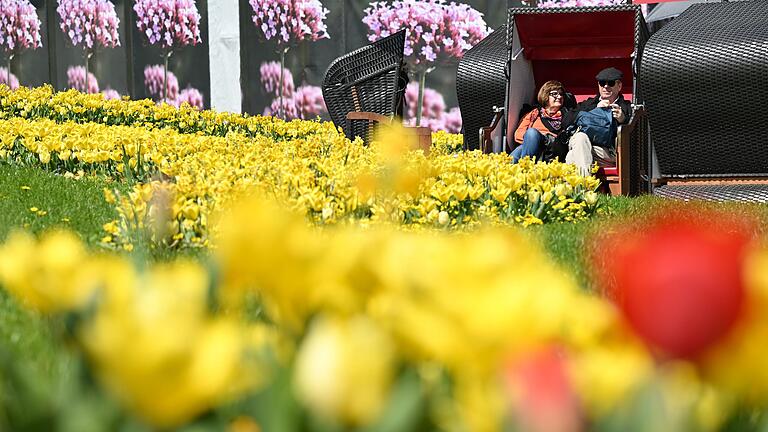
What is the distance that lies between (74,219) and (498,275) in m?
4.80

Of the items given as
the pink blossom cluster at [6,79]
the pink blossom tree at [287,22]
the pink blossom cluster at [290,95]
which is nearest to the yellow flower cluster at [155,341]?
the pink blossom cluster at [290,95]

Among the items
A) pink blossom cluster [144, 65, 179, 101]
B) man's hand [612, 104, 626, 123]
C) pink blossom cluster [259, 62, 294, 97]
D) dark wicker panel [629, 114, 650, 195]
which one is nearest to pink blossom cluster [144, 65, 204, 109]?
pink blossom cluster [144, 65, 179, 101]

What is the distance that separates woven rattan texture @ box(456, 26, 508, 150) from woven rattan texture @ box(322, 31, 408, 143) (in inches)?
36.5

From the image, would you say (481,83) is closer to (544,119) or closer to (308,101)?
(544,119)

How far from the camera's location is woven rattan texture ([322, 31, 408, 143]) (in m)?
10.3

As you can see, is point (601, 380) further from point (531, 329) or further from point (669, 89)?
point (669, 89)

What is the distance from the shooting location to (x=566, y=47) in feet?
31.9

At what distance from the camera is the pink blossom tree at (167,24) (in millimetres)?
15086

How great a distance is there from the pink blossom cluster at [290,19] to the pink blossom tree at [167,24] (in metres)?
1.22

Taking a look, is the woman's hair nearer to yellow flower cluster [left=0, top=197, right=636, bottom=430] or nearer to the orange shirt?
the orange shirt

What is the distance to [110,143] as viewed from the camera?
25.5 feet

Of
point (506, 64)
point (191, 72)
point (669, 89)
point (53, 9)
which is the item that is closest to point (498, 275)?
point (669, 89)

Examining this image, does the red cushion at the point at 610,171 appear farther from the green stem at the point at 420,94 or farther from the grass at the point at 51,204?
the green stem at the point at 420,94

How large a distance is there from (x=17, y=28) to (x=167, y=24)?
3699 mm
